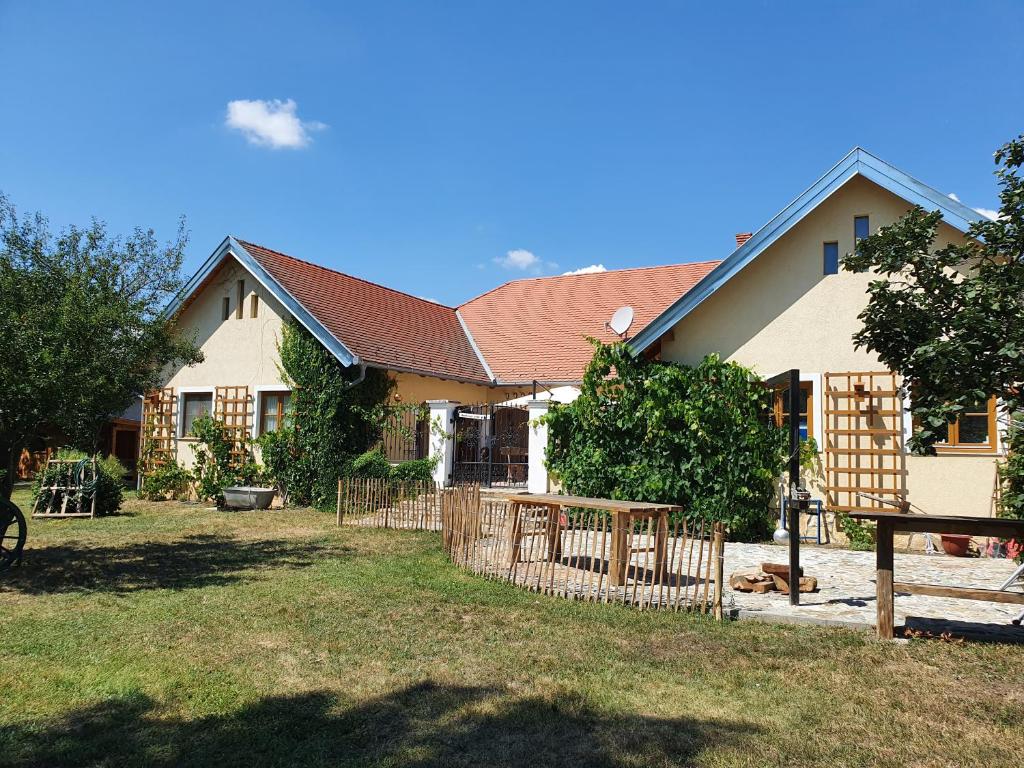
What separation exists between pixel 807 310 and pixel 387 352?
368 inches

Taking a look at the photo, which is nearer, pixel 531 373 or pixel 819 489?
pixel 819 489

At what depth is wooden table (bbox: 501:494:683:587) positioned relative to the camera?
7859 mm

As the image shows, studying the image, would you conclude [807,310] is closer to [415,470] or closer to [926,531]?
[926,531]

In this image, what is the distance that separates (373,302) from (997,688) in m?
17.4

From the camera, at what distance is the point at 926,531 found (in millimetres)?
6285

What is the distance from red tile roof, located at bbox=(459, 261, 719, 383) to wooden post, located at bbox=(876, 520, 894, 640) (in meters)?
11.7

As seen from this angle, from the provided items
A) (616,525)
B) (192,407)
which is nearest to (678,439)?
(616,525)

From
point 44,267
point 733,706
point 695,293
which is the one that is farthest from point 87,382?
point 695,293

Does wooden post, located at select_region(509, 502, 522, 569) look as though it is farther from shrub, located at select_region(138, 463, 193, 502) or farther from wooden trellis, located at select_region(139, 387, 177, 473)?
wooden trellis, located at select_region(139, 387, 177, 473)

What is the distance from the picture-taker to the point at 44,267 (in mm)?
10250

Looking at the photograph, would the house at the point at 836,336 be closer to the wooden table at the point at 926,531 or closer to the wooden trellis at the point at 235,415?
the wooden table at the point at 926,531

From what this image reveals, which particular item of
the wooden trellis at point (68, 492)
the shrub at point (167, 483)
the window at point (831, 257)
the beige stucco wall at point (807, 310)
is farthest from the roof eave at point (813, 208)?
the shrub at point (167, 483)

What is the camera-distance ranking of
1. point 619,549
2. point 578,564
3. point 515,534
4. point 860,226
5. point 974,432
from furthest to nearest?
point 860,226 → point 974,432 → point 578,564 → point 515,534 → point 619,549

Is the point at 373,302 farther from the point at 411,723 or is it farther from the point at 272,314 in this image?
the point at 411,723
